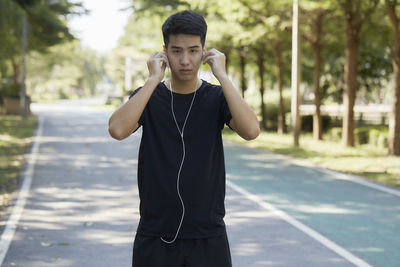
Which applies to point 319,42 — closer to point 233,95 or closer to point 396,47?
point 396,47

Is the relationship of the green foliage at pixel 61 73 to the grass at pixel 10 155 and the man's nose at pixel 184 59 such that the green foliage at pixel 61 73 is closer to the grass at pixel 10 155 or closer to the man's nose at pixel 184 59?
the grass at pixel 10 155

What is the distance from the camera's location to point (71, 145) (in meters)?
20.2

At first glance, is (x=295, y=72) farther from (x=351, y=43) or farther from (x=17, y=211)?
(x=17, y=211)

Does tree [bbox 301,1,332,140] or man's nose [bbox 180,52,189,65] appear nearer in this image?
man's nose [bbox 180,52,189,65]

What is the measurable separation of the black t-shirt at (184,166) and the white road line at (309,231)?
12.6ft

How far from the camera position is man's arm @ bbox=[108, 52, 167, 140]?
274 centimetres

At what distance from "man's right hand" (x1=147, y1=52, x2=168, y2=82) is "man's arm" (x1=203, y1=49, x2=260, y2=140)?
0.63 ft

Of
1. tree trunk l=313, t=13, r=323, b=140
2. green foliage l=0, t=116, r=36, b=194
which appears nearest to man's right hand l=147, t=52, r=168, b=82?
green foliage l=0, t=116, r=36, b=194

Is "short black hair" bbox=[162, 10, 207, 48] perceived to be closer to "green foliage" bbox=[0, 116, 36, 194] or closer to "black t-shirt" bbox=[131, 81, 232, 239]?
"black t-shirt" bbox=[131, 81, 232, 239]

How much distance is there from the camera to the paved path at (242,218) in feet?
21.5

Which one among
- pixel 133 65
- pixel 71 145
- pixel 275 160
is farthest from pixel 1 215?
pixel 133 65

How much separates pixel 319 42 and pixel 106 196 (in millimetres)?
15645

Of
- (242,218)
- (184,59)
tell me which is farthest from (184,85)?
(242,218)

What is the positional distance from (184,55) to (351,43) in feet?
62.5
